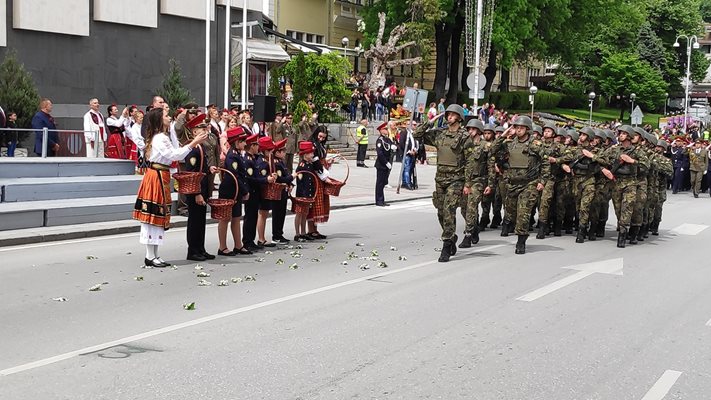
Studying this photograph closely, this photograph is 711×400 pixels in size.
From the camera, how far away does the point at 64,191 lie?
17109mm

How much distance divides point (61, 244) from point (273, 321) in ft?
21.6

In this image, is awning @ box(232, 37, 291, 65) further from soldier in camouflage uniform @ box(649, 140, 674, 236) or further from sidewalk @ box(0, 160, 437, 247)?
soldier in camouflage uniform @ box(649, 140, 674, 236)

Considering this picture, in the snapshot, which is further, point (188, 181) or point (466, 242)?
point (466, 242)

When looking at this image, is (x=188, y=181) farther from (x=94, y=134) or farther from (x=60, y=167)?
(x=94, y=134)

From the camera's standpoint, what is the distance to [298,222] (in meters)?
15.1

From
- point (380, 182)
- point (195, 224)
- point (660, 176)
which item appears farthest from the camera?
point (380, 182)

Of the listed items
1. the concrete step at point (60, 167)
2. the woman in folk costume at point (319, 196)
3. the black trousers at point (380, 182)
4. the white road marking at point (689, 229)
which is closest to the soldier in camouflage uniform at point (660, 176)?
the white road marking at point (689, 229)

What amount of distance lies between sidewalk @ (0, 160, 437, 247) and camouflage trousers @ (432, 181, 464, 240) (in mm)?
5803

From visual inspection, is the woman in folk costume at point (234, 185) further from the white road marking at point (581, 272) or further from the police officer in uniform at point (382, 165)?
the police officer in uniform at point (382, 165)

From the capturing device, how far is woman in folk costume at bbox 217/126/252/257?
42.4 ft

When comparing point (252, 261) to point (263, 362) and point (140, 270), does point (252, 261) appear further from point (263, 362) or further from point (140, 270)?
point (263, 362)

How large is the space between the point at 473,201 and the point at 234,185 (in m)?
3.60

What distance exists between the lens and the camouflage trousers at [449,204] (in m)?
13.2

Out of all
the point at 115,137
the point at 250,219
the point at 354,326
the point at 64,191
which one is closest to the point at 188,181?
the point at 250,219
